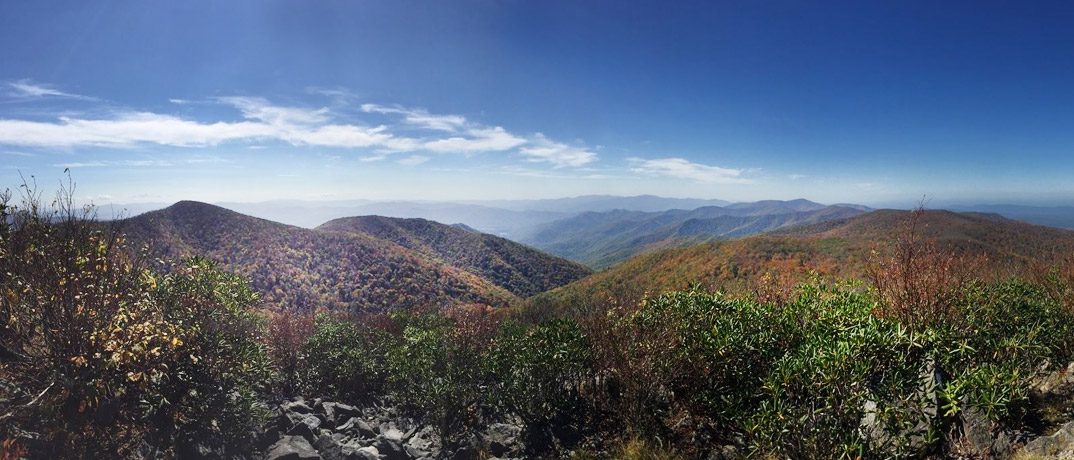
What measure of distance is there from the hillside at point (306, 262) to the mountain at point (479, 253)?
740 inches

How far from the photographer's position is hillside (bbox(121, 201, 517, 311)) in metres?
47.5

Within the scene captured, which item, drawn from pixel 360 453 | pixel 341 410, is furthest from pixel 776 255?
pixel 360 453

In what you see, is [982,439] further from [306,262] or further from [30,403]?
[306,262]

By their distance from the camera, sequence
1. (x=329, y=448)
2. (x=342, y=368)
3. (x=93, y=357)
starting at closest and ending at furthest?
(x=93, y=357) < (x=329, y=448) < (x=342, y=368)

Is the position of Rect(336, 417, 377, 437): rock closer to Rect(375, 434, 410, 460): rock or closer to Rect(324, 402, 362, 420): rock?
Rect(324, 402, 362, 420): rock

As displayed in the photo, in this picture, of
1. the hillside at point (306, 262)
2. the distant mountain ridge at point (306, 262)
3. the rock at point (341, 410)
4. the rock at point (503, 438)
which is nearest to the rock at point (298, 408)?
the rock at point (341, 410)

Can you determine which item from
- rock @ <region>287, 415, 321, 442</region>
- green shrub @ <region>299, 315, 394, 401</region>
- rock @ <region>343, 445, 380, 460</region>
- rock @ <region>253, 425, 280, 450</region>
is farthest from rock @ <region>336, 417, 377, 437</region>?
green shrub @ <region>299, 315, 394, 401</region>

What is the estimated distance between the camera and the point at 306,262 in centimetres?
5647

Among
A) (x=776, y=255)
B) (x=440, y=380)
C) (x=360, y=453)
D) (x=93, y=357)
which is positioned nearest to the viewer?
(x=93, y=357)

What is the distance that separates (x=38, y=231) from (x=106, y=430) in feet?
11.5

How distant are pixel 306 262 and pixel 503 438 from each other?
5757 cm

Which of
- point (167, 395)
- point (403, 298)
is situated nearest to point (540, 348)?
point (167, 395)

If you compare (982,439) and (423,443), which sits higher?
(982,439)

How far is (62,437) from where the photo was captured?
5.87 metres
